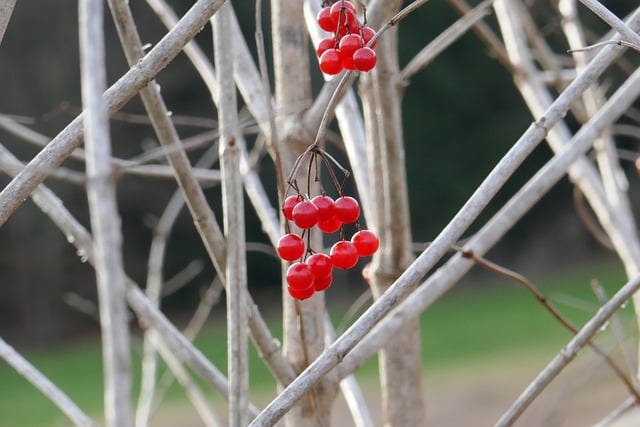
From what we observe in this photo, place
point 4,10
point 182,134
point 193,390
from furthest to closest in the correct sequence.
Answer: point 182,134
point 193,390
point 4,10

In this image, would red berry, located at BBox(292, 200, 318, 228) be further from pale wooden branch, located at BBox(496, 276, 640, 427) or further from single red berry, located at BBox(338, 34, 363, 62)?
pale wooden branch, located at BBox(496, 276, 640, 427)

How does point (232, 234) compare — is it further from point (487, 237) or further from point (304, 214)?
point (487, 237)

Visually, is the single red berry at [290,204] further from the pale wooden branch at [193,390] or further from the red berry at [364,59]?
the pale wooden branch at [193,390]

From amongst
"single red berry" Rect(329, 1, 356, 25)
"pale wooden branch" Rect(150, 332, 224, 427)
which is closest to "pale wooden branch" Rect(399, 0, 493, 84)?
"single red berry" Rect(329, 1, 356, 25)

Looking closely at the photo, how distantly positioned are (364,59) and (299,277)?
254 millimetres

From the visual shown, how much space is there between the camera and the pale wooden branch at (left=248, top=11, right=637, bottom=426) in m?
0.86

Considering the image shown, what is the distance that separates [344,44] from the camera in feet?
3.41

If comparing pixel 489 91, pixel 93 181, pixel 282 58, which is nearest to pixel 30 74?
pixel 489 91

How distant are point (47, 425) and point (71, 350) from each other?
3688 mm

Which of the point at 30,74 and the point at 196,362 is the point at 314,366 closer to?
the point at 196,362

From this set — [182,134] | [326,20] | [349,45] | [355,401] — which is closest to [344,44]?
[349,45]

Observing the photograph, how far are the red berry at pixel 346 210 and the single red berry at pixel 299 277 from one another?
7 cm

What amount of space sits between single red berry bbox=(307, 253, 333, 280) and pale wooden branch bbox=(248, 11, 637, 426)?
6.5 inches

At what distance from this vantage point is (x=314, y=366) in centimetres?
87
